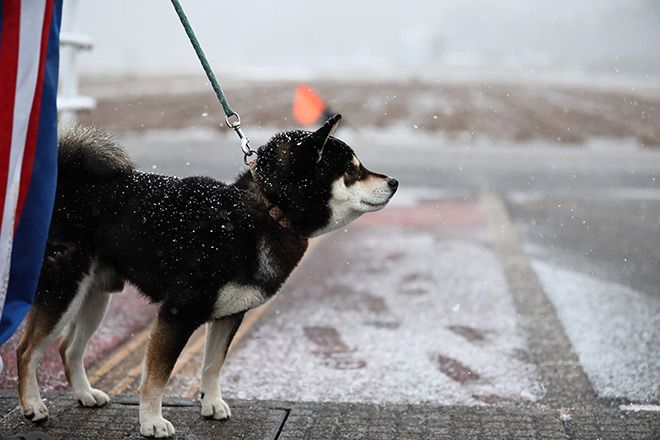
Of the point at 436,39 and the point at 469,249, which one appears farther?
the point at 436,39

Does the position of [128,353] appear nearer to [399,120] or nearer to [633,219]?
[633,219]

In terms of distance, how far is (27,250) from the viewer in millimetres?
2996

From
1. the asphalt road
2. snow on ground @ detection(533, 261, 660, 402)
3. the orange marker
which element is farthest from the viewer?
the orange marker

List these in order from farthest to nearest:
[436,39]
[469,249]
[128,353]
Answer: [436,39]
[469,249]
[128,353]

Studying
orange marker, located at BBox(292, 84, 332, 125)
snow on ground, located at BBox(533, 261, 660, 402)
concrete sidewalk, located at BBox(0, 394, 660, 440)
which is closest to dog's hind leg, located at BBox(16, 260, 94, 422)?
concrete sidewalk, located at BBox(0, 394, 660, 440)

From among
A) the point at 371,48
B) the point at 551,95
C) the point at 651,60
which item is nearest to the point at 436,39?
the point at 651,60

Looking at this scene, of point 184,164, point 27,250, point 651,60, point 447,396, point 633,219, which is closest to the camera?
point 27,250

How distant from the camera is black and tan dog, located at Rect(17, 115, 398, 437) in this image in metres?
3.64

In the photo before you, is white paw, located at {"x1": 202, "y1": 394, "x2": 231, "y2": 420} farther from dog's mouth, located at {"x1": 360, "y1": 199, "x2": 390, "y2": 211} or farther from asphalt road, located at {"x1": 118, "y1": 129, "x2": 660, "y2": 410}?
dog's mouth, located at {"x1": 360, "y1": 199, "x2": 390, "y2": 211}

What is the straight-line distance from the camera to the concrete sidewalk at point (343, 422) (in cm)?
387

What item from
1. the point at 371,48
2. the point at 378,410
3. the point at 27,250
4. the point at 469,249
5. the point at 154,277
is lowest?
the point at 371,48

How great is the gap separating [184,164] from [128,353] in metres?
8.43

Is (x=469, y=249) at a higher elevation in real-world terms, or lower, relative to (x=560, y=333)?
lower

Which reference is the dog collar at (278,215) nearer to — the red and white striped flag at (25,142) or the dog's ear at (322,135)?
the dog's ear at (322,135)
